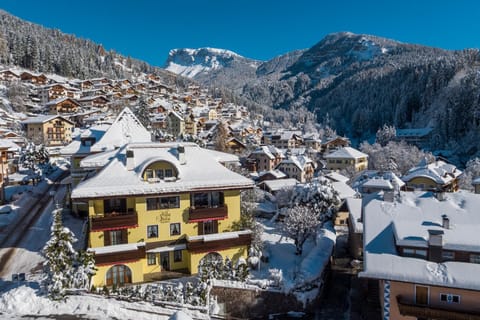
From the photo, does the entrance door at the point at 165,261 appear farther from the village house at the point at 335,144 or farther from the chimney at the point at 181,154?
the village house at the point at 335,144

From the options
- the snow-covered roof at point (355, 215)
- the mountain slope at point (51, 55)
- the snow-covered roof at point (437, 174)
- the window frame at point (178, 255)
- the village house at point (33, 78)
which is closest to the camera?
the window frame at point (178, 255)

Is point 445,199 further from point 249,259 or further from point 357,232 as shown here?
point 249,259

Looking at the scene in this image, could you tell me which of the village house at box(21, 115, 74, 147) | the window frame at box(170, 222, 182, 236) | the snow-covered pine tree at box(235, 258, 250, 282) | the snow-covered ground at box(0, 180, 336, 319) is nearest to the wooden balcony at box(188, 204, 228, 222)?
the window frame at box(170, 222, 182, 236)

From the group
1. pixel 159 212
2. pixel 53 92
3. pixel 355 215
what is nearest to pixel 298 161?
pixel 355 215

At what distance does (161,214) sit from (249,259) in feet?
26.4

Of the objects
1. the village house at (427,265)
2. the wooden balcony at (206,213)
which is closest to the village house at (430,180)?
the village house at (427,265)

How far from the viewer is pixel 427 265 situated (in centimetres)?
1688

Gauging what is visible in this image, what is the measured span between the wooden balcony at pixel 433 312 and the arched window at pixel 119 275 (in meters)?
17.5

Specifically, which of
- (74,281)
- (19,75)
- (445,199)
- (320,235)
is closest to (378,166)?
(320,235)

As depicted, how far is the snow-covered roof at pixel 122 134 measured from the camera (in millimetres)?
33594

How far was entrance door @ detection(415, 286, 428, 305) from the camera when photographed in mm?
16797

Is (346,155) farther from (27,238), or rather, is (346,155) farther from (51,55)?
(51,55)

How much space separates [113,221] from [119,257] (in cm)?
251

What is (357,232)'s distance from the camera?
29.8 m
